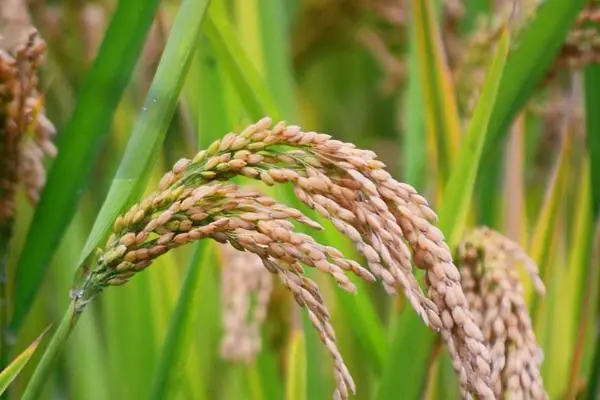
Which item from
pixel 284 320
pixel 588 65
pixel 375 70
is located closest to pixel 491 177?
pixel 588 65

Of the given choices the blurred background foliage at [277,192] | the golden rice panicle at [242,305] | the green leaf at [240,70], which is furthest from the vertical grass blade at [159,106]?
the golden rice panicle at [242,305]

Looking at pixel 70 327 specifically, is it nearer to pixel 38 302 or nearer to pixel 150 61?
pixel 38 302

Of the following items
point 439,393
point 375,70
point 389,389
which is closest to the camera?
point 389,389

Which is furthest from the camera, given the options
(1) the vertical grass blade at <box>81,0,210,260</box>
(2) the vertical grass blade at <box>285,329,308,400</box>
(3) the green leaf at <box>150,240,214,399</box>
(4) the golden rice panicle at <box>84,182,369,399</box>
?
(2) the vertical grass blade at <box>285,329,308,400</box>

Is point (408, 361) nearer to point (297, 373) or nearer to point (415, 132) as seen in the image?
point (297, 373)

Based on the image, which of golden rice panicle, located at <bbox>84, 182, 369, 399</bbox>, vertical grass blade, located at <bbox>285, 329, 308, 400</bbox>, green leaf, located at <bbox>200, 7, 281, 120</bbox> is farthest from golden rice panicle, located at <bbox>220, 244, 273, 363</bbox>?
golden rice panicle, located at <bbox>84, 182, 369, 399</bbox>

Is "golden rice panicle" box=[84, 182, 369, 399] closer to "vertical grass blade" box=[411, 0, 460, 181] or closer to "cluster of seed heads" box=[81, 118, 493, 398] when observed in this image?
"cluster of seed heads" box=[81, 118, 493, 398]
